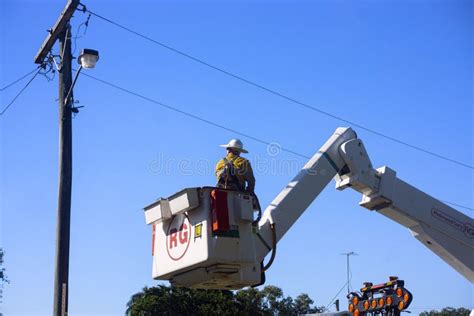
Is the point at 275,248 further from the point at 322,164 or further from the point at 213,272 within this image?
the point at 322,164

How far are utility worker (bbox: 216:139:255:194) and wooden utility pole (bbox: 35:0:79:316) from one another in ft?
11.4

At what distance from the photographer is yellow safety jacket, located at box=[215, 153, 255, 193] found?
372 inches

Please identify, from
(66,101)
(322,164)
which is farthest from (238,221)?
(66,101)

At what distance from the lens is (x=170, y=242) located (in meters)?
9.31

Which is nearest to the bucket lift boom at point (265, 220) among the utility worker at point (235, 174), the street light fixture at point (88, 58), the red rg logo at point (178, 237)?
the red rg logo at point (178, 237)

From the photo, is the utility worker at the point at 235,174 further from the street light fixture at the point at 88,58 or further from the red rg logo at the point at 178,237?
the street light fixture at the point at 88,58

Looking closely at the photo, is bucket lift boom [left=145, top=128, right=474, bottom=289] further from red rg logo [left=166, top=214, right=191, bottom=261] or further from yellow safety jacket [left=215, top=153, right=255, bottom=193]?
yellow safety jacket [left=215, top=153, right=255, bottom=193]

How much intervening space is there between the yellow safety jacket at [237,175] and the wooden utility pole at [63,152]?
3488mm

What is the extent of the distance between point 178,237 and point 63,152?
3.93 metres

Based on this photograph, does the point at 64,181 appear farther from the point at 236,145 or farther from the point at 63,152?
the point at 236,145

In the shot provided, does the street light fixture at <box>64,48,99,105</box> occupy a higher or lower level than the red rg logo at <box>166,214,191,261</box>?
higher

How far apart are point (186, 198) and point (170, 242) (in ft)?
2.34

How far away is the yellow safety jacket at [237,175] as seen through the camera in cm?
945

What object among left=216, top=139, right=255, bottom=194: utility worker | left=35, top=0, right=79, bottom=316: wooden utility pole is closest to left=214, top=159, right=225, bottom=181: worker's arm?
left=216, top=139, right=255, bottom=194: utility worker
